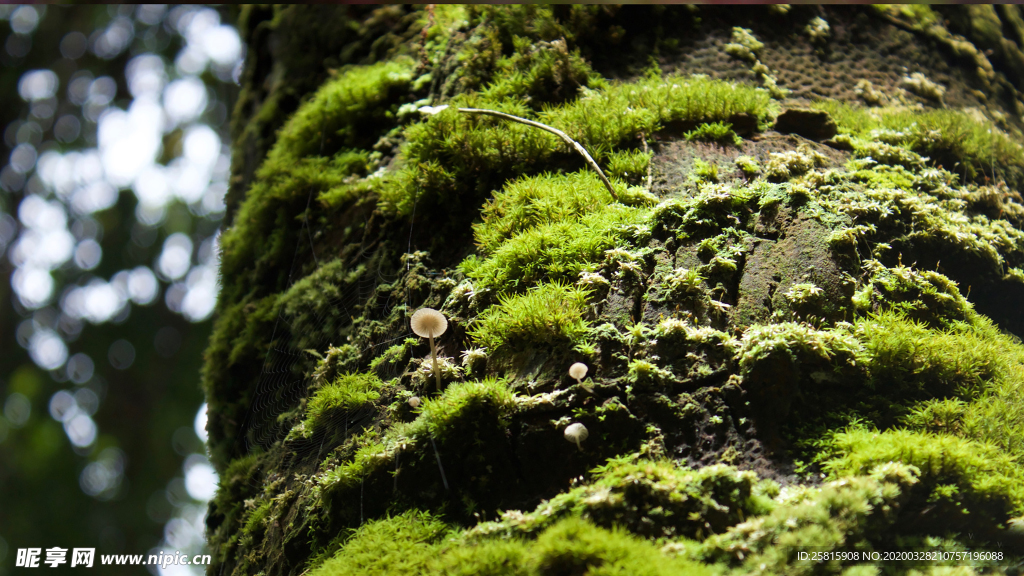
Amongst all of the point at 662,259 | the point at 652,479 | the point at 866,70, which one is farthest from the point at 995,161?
the point at 652,479

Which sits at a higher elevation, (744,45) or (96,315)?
(744,45)

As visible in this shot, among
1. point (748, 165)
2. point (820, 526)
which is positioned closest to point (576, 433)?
point (820, 526)

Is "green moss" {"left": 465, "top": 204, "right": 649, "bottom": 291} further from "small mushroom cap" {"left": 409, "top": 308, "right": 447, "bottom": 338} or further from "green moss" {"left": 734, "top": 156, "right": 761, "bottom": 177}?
"green moss" {"left": 734, "top": 156, "right": 761, "bottom": 177}

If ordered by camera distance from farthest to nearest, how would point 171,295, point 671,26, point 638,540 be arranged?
point 171,295 → point 671,26 → point 638,540

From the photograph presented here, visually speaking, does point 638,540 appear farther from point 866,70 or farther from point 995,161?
point 866,70

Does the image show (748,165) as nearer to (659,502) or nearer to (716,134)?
(716,134)

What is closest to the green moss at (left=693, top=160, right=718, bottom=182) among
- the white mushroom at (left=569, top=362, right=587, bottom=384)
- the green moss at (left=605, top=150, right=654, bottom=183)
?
the green moss at (left=605, top=150, right=654, bottom=183)
